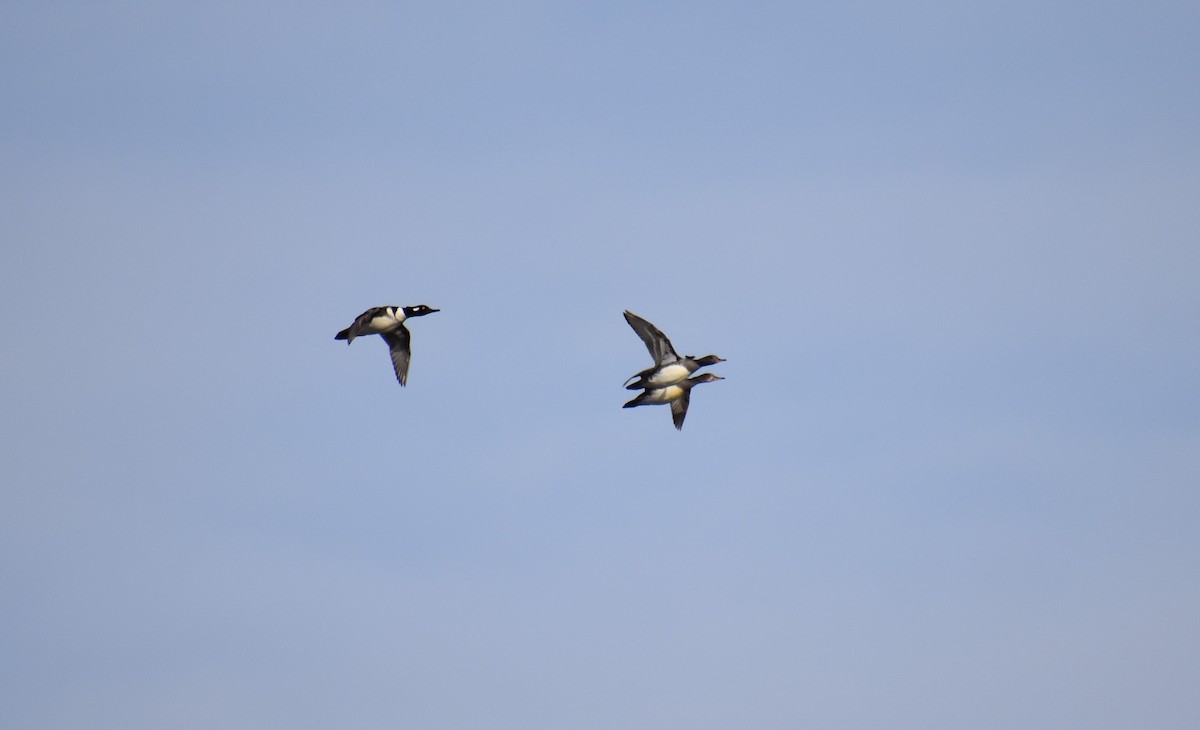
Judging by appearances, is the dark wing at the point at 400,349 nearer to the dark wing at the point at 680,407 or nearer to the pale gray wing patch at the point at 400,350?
the pale gray wing patch at the point at 400,350

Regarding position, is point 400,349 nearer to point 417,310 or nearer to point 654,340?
point 417,310

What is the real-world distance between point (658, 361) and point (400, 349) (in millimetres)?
8280

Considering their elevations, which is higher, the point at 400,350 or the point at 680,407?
the point at 400,350

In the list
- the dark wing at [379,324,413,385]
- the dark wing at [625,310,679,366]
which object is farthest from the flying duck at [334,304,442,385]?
the dark wing at [625,310,679,366]

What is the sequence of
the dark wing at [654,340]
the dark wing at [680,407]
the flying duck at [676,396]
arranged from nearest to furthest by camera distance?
1. the dark wing at [654,340]
2. the flying duck at [676,396]
3. the dark wing at [680,407]

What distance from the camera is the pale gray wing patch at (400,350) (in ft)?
194

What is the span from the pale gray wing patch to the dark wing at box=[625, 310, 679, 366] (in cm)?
725

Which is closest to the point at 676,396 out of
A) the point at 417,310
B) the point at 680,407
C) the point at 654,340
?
the point at 680,407

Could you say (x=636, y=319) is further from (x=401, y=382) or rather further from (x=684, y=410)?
(x=401, y=382)

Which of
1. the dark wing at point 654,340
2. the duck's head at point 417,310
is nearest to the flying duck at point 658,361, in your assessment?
the dark wing at point 654,340

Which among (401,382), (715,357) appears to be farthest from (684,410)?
(401,382)

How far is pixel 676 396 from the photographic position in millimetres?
58719

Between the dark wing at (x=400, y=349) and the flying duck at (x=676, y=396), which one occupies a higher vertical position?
the dark wing at (x=400, y=349)

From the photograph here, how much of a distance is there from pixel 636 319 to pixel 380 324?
7.96 m
